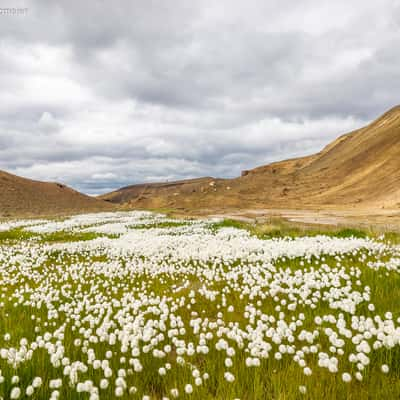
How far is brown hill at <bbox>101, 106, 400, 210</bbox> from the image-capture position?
177ft

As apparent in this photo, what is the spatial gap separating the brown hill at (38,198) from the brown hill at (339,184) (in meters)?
30.0

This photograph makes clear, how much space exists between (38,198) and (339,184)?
318 ft

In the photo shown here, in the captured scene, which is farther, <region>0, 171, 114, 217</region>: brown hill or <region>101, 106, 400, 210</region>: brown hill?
<region>0, 171, 114, 217</region>: brown hill

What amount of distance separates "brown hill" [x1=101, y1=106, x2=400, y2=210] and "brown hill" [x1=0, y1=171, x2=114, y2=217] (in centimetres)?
2998

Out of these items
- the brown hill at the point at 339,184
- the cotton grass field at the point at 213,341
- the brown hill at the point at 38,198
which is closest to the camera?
the cotton grass field at the point at 213,341

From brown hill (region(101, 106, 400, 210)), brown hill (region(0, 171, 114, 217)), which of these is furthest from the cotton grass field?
brown hill (region(0, 171, 114, 217))

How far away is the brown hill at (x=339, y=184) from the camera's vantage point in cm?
5391

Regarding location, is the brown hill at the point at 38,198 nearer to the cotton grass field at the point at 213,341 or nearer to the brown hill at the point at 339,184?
the brown hill at the point at 339,184

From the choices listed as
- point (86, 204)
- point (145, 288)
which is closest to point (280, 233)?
point (145, 288)

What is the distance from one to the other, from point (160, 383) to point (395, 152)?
72.1 m

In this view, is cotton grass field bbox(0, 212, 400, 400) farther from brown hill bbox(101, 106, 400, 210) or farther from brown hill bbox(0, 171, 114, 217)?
brown hill bbox(0, 171, 114, 217)

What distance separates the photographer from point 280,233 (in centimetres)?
1661

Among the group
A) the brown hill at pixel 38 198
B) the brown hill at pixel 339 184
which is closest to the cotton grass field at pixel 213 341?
the brown hill at pixel 339 184

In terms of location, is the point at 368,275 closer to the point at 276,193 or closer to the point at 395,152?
the point at 395,152
